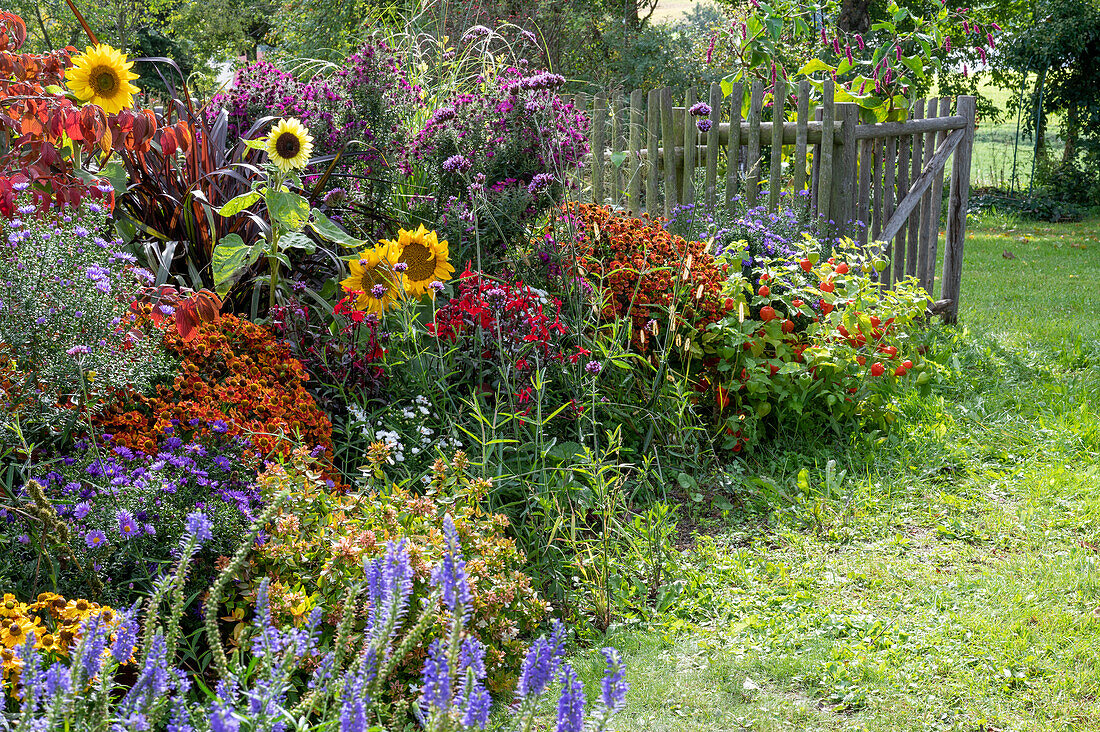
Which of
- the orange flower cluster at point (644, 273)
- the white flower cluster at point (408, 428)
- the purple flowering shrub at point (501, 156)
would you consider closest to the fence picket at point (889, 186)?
the orange flower cluster at point (644, 273)

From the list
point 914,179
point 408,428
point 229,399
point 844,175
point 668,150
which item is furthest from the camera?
point 914,179

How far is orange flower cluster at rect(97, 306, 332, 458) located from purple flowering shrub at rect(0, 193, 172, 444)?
0.15 meters

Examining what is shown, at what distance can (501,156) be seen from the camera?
3.79 metres

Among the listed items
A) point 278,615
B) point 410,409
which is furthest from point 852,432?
point 278,615

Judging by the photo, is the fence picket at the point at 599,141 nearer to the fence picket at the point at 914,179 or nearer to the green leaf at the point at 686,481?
the fence picket at the point at 914,179

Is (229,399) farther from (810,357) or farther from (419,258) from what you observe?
(810,357)

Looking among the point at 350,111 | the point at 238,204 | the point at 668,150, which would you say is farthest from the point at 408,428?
the point at 668,150

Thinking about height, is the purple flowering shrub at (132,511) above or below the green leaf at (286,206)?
below

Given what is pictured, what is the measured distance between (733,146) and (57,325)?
4202mm

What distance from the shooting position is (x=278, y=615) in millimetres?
2082

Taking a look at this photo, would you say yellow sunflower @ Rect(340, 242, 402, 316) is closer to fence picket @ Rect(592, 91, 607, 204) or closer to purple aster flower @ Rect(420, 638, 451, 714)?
purple aster flower @ Rect(420, 638, 451, 714)

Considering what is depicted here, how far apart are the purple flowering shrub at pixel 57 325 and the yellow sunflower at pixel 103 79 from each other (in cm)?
57

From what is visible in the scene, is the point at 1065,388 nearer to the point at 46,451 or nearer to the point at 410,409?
the point at 410,409

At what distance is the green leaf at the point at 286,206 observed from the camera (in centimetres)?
284
